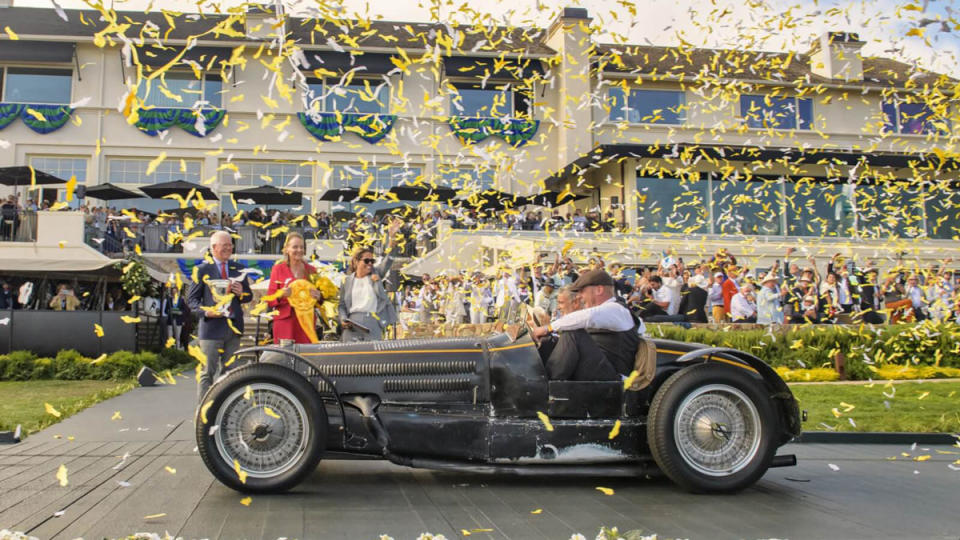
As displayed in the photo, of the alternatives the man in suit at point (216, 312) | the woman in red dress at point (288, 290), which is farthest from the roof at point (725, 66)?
the man in suit at point (216, 312)

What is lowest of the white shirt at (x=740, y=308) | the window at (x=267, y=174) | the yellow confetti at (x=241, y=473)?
the yellow confetti at (x=241, y=473)

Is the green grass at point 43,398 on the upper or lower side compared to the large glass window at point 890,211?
lower

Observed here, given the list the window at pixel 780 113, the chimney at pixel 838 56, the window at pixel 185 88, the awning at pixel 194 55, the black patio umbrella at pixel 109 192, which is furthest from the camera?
the chimney at pixel 838 56

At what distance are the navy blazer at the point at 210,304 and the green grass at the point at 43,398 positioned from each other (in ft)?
7.66

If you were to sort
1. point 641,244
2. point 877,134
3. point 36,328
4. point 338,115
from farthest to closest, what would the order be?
point 877,134 < point 338,115 < point 641,244 < point 36,328

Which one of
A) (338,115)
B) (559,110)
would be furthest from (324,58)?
(559,110)

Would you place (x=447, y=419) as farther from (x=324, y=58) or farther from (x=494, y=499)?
(x=324, y=58)

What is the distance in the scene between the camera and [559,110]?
35.2 metres

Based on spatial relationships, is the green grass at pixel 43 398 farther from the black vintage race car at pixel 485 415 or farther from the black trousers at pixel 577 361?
the black trousers at pixel 577 361

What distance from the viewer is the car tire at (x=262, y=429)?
505 cm

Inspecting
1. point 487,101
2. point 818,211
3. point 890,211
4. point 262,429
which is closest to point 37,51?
point 487,101

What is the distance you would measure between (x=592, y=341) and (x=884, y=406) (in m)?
6.94

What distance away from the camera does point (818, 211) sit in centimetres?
3103

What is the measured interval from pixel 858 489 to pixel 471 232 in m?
22.0
